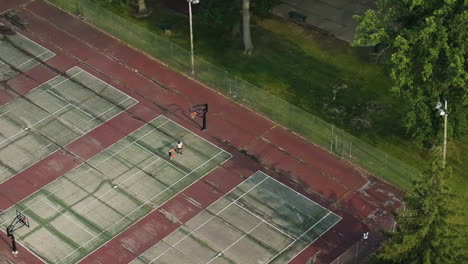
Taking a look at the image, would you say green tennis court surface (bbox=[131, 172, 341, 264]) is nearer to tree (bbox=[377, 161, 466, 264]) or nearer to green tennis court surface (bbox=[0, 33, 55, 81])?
tree (bbox=[377, 161, 466, 264])

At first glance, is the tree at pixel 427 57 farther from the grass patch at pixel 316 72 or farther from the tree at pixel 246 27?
the tree at pixel 246 27

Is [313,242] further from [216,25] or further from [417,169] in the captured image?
[216,25]

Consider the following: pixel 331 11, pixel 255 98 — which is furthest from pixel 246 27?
pixel 331 11

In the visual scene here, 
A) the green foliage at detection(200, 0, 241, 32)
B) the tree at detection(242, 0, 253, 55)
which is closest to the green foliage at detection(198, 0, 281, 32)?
the green foliage at detection(200, 0, 241, 32)

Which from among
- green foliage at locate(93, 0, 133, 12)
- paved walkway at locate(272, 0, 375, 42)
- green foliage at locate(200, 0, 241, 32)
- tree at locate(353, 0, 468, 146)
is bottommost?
paved walkway at locate(272, 0, 375, 42)

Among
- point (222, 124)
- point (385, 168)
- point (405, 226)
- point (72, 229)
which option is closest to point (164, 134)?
point (222, 124)
